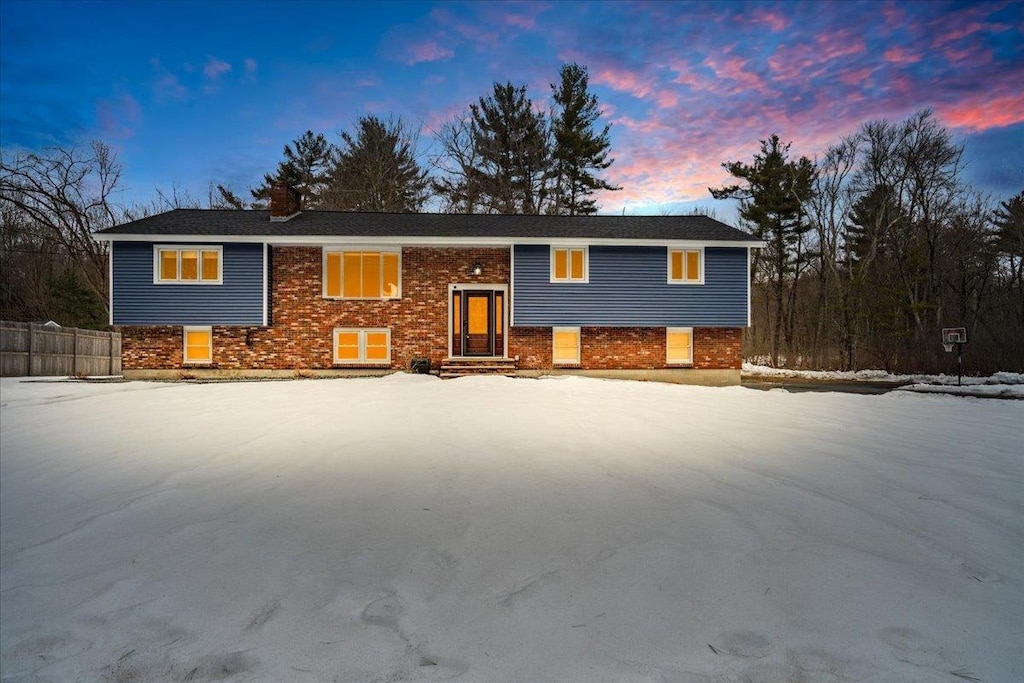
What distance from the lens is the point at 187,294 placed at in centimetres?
1628

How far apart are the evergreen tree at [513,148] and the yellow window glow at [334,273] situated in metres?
13.2

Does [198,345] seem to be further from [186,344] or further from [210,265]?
[210,265]

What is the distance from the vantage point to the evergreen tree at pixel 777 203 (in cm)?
2886

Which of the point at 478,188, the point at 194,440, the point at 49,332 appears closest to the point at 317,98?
the point at 478,188

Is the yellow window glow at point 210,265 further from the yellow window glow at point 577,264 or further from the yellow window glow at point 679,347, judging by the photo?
the yellow window glow at point 679,347

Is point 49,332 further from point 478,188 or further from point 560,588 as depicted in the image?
point 560,588

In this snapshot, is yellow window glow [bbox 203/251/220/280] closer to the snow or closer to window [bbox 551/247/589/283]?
window [bbox 551/247/589/283]

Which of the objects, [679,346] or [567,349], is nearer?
[567,349]

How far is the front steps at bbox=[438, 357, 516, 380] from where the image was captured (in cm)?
1580

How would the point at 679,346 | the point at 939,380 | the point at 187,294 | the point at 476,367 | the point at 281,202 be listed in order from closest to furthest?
the point at 476,367 < the point at 187,294 < the point at 679,346 < the point at 939,380 < the point at 281,202

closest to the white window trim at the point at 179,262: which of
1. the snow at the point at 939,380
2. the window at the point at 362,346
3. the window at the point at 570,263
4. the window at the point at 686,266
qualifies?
the window at the point at 362,346

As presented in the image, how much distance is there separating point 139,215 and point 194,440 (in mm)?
27663

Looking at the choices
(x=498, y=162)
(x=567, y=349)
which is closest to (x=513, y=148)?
(x=498, y=162)

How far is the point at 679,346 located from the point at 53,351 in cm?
2113
